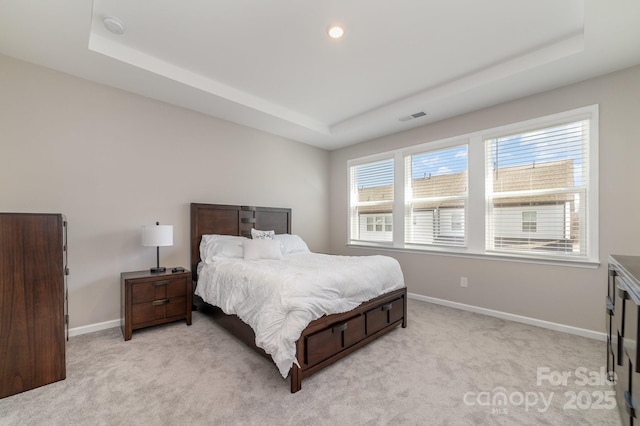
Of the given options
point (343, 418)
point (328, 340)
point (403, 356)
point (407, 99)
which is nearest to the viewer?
point (343, 418)

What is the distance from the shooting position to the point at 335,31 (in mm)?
2279

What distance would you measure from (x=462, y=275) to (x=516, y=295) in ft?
2.01

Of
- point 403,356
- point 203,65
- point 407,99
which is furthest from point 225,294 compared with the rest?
point 407,99

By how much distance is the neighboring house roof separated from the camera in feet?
9.70

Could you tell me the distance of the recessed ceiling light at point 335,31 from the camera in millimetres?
2239

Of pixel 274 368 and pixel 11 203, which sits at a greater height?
pixel 11 203

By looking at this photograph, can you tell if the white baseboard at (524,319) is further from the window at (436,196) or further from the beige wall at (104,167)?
the beige wall at (104,167)

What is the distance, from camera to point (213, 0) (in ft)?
6.50

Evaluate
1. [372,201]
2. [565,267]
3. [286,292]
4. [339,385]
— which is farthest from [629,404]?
[372,201]

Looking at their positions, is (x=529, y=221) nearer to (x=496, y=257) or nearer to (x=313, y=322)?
(x=496, y=257)

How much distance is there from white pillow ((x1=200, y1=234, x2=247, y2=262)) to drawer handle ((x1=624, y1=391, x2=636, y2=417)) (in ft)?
10.5

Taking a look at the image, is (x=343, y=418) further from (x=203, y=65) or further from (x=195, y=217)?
(x=203, y=65)

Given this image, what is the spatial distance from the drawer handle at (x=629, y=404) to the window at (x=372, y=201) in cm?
333

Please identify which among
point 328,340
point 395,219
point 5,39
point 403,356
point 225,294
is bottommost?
point 403,356
